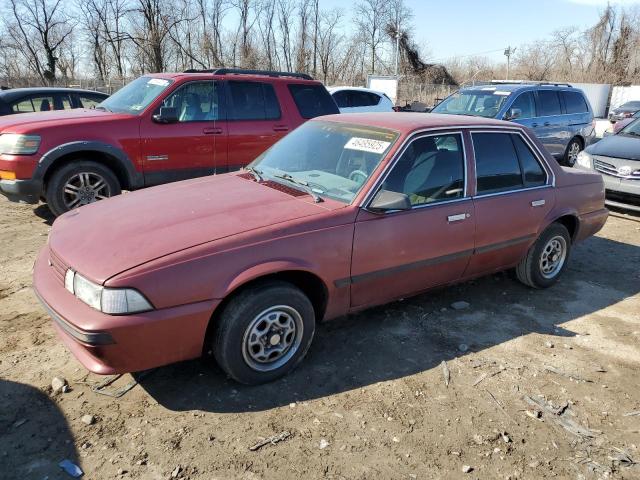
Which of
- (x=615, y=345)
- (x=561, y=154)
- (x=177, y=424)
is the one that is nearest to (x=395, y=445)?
(x=177, y=424)

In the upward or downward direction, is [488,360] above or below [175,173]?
below

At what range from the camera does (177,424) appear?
294cm

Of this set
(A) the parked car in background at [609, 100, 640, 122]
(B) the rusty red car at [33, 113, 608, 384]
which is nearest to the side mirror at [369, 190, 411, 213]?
(B) the rusty red car at [33, 113, 608, 384]

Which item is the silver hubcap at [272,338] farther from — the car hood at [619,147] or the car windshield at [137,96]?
the car hood at [619,147]

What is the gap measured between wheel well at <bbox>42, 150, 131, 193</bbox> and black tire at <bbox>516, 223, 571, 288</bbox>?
484 cm

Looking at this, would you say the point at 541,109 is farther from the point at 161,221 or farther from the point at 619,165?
the point at 161,221

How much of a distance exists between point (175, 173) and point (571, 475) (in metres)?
5.75

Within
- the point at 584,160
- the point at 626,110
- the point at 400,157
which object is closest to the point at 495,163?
the point at 400,157

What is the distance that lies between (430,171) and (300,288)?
1.41m

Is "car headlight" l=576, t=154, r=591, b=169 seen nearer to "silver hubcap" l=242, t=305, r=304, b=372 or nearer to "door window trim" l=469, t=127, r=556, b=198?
"door window trim" l=469, t=127, r=556, b=198

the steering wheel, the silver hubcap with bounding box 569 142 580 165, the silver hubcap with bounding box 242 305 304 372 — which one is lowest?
the silver hubcap with bounding box 569 142 580 165

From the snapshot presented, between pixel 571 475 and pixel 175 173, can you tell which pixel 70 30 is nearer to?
pixel 175 173

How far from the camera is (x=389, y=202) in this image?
344 centimetres

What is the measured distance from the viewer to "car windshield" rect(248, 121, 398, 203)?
12.3 ft
